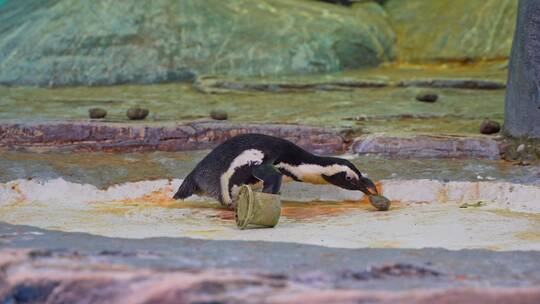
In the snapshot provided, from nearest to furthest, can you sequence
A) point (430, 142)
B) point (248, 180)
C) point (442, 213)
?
point (442, 213) → point (248, 180) → point (430, 142)

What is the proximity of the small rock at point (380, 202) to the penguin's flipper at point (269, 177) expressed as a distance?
45cm

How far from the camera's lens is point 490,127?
21.3 feet

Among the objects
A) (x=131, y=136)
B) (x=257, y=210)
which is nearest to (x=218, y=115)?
(x=131, y=136)

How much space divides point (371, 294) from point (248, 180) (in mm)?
2333

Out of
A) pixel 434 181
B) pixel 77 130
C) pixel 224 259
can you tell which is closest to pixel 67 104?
pixel 77 130

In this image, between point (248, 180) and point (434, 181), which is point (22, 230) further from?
point (434, 181)

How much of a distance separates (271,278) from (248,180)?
6.84 ft

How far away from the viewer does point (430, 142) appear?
6.19 meters

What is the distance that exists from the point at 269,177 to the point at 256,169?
171 mm

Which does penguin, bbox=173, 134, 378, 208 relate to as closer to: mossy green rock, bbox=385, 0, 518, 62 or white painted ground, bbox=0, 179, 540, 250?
white painted ground, bbox=0, 179, 540, 250

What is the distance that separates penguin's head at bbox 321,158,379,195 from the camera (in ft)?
17.9

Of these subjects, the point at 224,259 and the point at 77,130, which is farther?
Result: the point at 77,130

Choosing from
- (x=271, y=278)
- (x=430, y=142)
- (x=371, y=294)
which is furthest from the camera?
(x=430, y=142)

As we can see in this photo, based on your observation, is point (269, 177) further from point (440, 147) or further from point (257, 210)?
point (440, 147)
